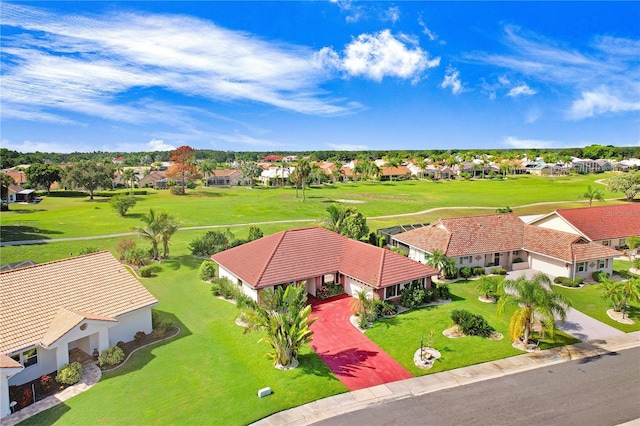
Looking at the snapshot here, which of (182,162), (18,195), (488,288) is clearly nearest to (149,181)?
(182,162)

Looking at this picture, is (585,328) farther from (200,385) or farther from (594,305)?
(200,385)

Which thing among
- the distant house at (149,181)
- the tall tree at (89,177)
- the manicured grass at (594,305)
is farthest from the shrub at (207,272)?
the distant house at (149,181)

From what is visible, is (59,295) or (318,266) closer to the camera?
(59,295)

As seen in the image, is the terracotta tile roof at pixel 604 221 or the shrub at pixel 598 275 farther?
the terracotta tile roof at pixel 604 221

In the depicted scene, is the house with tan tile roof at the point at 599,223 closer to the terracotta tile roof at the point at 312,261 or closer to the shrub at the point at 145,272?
the terracotta tile roof at the point at 312,261

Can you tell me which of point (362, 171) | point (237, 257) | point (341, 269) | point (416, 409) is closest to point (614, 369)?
point (416, 409)

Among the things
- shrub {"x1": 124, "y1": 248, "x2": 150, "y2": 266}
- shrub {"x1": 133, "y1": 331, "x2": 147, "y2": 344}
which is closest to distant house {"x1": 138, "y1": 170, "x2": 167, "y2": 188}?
shrub {"x1": 124, "y1": 248, "x2": 150, "y2": 266}
